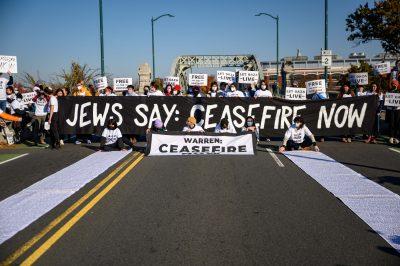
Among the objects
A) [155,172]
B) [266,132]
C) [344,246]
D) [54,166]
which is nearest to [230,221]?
[344,246]

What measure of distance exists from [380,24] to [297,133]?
17016 millimetres

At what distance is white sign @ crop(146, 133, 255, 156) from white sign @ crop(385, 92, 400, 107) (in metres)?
5.34

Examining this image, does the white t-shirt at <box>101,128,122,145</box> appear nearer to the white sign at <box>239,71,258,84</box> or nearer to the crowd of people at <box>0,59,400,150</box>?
the crowd of people at <box>0,59,400,150</box>

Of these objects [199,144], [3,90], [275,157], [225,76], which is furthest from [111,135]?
[225,76]

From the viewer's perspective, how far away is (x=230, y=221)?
235 inches

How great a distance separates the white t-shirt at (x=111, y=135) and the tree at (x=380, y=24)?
64.8 feet

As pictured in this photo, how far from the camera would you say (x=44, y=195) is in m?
7.68

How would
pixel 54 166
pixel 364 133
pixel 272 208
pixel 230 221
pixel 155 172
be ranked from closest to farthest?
1. pixel 230 221
2. pixel 272 208
3. pixel 155 172
4. pixel 54 166
5. pixel 364 133

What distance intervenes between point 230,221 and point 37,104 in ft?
37.2

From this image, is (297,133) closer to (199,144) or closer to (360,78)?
(199,144)

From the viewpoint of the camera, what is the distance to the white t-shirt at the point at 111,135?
13.2m

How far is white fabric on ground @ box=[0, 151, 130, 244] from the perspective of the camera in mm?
6133

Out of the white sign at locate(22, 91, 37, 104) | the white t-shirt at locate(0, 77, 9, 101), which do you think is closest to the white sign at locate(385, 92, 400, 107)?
the white sign at locate(22, 91, 37, 104)

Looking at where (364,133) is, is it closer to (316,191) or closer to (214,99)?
(214,99)
